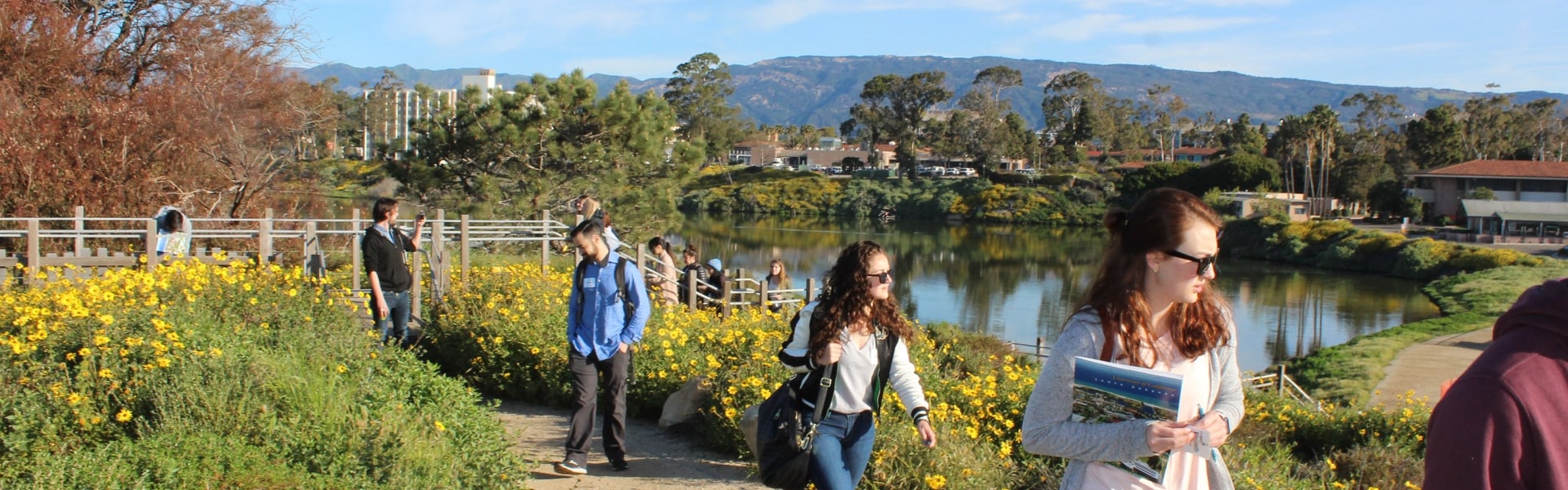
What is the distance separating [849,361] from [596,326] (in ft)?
6.38

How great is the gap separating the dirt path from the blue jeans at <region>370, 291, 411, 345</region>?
1.32 metres

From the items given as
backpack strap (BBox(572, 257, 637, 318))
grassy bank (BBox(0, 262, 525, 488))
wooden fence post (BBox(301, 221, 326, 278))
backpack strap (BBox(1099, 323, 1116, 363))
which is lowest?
grassy bank (BBox(0, 262, 525, 488))

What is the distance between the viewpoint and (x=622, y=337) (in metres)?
5.39

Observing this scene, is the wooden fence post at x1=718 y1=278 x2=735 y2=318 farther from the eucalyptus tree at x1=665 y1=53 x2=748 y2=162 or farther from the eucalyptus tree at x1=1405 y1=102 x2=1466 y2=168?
the eucalyptus tree at x1=1405 y1=102 x2=1466 y2=168

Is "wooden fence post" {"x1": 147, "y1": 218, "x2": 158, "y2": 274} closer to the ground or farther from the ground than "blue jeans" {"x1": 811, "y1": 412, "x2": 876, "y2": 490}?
farther from the ground

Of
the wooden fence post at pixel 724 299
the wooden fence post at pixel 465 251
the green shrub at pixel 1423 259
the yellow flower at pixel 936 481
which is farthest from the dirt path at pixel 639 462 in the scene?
the green shrub at pixel 1423 259

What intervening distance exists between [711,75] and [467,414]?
5789 centimetres

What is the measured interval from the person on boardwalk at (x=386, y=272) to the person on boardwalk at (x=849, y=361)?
4379mm

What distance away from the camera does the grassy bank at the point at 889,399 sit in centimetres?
512

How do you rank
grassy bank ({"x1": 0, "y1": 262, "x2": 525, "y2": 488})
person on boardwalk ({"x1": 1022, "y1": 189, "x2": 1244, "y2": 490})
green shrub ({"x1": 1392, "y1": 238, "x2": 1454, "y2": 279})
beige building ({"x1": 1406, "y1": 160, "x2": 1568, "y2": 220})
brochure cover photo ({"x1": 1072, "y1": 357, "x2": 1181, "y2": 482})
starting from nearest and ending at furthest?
brochure cover photo ({"x1": 1072, "y1": 357, "x2": 1181, "y2": 482})
person on boardwalk ({"x1": 1022, "y1": 189, "x2": 1244, "y2": 490})
grassy bank ({"x1": 0, "y1": 262, "x2": 525, "y2": 488})
green shrub ({"x1": 1392, "y1": 238, "x2": 1454, "y2": 279})
beige building ({"x1": 1406, "y1": 160, "x2": 1568, "y2": 220})

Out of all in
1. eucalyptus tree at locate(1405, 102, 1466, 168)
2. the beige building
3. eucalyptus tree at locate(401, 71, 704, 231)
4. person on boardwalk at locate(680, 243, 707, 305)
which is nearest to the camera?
person on boardwalk at locate(680, 243, 707, 305)

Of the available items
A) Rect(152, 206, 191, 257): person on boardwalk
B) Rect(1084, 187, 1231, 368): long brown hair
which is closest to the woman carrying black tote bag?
Rect(1084, 187, 1231, 368): long brown hair

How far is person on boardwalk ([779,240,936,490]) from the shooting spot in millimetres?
3719

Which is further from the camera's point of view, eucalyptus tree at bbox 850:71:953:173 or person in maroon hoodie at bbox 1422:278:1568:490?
eucalyptus tree at bbox 850:71:953:173
